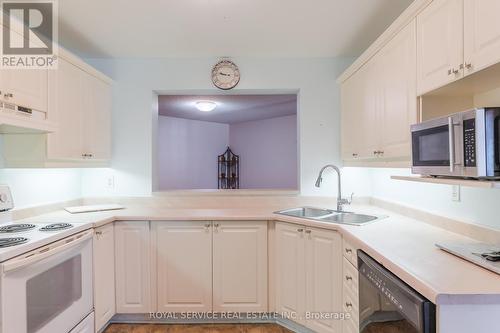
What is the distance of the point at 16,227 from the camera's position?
1.79m

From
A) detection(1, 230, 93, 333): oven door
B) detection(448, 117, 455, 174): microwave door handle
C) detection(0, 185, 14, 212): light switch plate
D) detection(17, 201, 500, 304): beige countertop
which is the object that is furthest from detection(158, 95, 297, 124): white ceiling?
detection(448, 117, 455, 174): microwave door handle

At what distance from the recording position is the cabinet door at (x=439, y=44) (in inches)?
48.8

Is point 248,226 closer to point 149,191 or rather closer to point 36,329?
point 149,191

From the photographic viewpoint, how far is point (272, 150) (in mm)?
6359

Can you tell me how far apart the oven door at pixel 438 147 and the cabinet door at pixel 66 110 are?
2302 millimetres

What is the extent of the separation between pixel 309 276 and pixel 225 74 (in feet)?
6.44

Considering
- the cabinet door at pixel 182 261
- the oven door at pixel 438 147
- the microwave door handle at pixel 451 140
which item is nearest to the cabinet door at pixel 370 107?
the oven door at pixel 438 147

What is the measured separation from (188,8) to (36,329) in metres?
2.11

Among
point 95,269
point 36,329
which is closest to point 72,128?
point 95,269

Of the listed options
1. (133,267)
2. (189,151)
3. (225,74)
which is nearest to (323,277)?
(133,267)

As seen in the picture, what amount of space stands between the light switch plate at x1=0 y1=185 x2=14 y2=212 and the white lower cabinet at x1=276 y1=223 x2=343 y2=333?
6.17 feet

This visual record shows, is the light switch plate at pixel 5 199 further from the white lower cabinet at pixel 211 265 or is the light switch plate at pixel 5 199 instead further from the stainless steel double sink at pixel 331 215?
the stainless steel double sink at pixel 331 215

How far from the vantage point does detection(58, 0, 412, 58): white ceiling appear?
6.28ft

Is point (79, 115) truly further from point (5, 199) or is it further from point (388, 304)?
point (388, 304)
